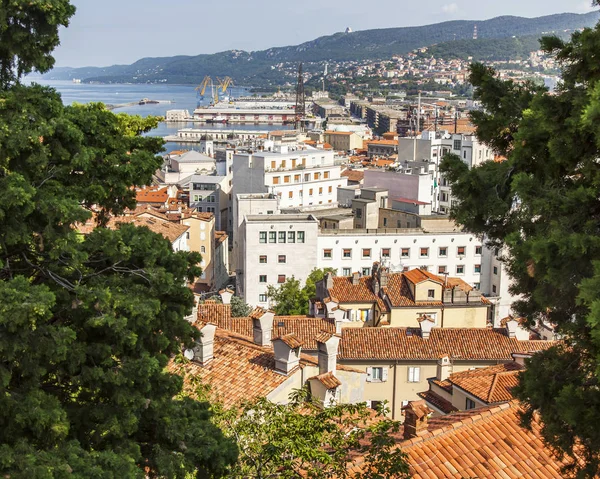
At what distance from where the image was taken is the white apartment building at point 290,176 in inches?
2367

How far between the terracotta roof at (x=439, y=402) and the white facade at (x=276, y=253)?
23.3m

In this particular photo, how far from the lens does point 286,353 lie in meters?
15.5

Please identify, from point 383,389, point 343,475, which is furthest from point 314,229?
point 343,475

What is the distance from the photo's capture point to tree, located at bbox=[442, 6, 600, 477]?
6.48 m

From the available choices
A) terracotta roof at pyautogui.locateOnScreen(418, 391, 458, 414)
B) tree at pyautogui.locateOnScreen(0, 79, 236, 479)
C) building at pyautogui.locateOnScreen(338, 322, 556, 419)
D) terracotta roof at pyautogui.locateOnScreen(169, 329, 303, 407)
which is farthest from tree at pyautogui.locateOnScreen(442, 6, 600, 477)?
building at pyautogui.locateOnScreen(338, 322, 556, 419)

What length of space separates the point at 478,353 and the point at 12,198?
65.0 ft

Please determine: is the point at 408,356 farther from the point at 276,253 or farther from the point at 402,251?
the point at 402,251

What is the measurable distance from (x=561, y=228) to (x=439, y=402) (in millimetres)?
12675

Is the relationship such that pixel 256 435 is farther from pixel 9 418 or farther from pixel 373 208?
pixel 373 208

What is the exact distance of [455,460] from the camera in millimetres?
11547

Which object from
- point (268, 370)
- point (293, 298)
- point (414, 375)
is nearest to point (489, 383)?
point (268, 370)

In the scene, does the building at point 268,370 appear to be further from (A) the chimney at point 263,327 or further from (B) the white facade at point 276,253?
(B) the white facade at point 276,253

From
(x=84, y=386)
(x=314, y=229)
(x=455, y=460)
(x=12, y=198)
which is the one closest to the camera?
(x=12, y=198)

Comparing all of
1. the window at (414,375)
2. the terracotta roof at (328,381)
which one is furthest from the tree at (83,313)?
the window at (414,375)
